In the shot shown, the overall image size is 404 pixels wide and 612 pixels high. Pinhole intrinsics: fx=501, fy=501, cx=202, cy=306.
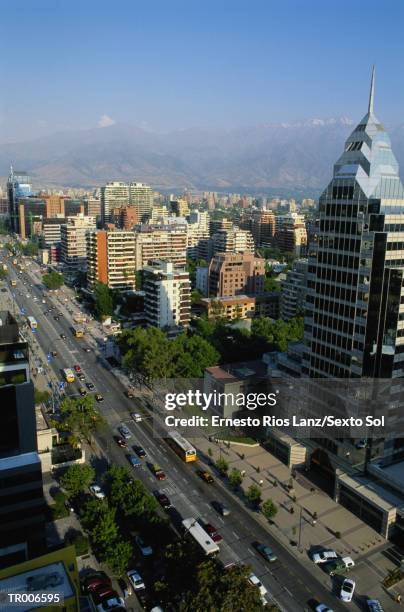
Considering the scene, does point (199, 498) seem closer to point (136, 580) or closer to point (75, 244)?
point (136, 580)

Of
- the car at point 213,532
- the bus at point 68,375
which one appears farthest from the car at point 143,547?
the bus at point 68,375

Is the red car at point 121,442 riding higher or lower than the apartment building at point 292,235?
lower

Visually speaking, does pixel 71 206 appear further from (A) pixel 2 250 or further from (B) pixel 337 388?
(B) pixel 337 388

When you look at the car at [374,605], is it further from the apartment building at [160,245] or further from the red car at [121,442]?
the apartment building at [160,245]

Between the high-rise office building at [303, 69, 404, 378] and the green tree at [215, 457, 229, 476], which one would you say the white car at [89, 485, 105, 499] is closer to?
the green tree at [215, 457, 229, 476]

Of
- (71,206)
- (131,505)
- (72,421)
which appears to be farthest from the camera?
(71,206)

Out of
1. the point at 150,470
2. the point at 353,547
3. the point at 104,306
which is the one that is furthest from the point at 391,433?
the point at 104,306

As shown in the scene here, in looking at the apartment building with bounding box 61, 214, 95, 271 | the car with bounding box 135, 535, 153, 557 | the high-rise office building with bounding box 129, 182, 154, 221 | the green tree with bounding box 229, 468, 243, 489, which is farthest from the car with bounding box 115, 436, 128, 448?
the high-rise office building with bounding box 129, 182, 154, 221
